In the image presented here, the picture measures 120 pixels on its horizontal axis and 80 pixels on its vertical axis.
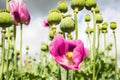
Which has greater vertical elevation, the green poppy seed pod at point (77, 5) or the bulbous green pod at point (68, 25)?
the green poppy seed pod at point (77, 5)

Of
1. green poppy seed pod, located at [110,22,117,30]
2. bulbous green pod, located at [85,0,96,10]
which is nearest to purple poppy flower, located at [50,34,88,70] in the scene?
bulbous green pod, located at [85,0,96,10]

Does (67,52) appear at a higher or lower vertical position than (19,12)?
lower

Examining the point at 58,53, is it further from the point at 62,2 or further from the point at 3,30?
the point at 62,2

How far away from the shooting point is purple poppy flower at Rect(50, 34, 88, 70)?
1.50 m

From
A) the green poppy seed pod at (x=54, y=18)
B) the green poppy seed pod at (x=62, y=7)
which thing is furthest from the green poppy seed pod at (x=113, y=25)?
the green poppy seed pod at (x=54, y=18)

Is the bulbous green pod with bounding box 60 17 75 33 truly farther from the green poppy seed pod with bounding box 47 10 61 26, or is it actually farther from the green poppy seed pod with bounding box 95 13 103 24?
the green poppy seed pod with bounding box 95 13 103 24

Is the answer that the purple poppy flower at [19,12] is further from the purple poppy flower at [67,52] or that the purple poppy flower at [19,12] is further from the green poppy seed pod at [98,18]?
the green poppy seed pod at [98,18]

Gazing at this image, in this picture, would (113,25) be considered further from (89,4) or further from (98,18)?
(89,4)

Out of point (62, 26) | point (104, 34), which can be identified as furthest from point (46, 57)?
point (62, 26)

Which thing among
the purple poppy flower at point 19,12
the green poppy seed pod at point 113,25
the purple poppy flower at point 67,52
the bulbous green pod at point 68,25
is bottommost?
the purple poppy flower at point 67,52

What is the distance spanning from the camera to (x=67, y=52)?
1.62 meters

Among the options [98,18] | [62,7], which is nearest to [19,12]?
[62,7]

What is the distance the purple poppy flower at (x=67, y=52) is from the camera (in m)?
1.50

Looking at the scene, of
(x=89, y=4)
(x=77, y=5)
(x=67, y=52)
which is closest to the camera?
(x=67, y=52)
